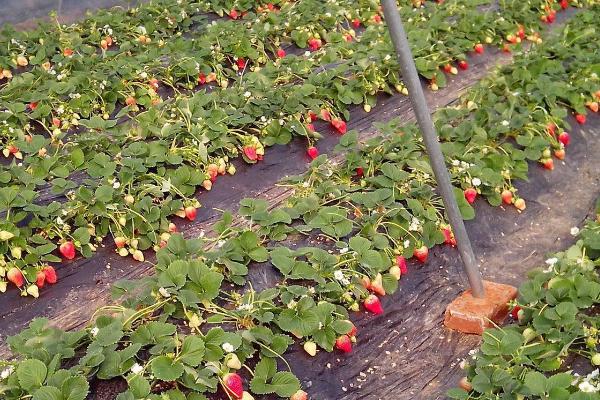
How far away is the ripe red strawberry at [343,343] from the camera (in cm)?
293

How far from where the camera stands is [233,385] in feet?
8.29

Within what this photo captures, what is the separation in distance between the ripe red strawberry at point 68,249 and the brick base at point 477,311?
1.65m

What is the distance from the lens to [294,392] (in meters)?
2.59

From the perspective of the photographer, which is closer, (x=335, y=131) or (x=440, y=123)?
(x=440, y=123)

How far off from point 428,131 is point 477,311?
2.66 ft

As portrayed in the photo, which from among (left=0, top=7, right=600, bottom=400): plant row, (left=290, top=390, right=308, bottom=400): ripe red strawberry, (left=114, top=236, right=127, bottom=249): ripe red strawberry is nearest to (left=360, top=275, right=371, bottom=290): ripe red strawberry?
(left=0, top=7, right=600, bottom=400): plant row

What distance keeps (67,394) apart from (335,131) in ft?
9.13

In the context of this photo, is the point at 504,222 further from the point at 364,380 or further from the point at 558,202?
the point at 364,380

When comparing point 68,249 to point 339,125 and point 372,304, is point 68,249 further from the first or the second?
point 339,125

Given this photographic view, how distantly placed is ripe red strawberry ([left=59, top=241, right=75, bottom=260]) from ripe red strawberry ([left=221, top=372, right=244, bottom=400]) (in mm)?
1257

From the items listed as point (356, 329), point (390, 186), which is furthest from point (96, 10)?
point (356, 329)

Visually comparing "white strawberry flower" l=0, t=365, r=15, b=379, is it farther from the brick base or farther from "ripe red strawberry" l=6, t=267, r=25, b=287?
the brick base

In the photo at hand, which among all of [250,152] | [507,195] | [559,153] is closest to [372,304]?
[507,195]

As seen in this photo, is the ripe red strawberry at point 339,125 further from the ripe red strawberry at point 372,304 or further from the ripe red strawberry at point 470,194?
the ripe red strawberry at point 372,304
